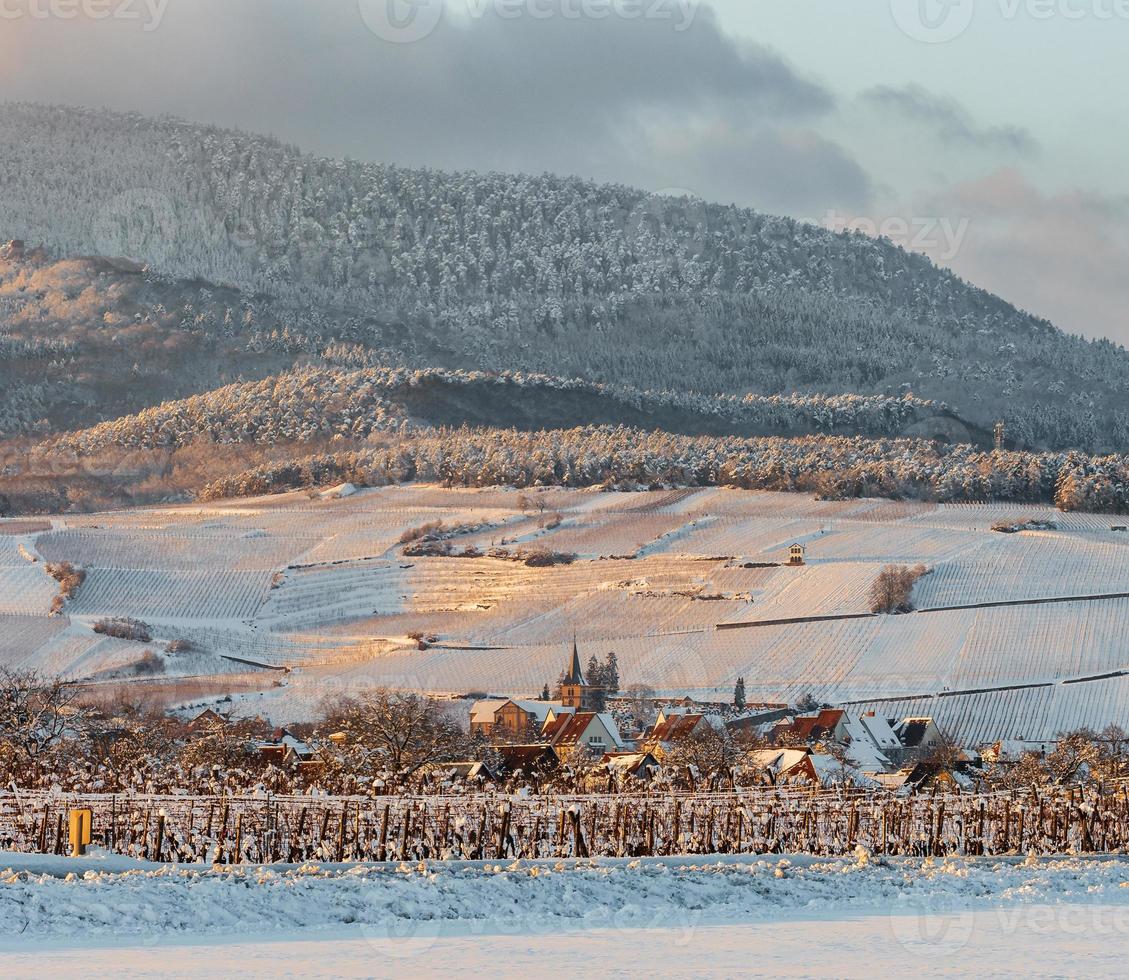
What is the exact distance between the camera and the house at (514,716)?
121812 mm

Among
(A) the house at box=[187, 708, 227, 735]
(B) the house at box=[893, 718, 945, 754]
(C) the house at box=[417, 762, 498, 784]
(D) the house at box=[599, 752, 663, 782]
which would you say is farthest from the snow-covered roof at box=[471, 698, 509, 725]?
(C) the house at box=[417, 762, 498, 784]

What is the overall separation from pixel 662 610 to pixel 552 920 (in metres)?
122

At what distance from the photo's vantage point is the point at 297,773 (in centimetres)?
7769

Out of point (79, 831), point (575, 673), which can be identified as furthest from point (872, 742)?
point (79, 831)

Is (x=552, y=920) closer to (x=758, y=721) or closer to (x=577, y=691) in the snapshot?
(x=758, y=721)

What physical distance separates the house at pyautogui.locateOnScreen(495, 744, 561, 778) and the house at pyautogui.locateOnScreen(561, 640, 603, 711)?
28149mm

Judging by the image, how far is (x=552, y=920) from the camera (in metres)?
35.3

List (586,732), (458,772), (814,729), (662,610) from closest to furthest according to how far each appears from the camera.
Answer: (458,772), (814,729), (586,732), (662,610)

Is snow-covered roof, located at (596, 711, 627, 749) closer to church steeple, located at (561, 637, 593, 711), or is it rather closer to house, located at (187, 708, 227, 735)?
church steeple, located at (561, 637, 593, 711)

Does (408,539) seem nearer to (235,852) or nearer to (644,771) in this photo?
(644,771)

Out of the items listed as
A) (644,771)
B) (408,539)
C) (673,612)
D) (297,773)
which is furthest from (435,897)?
(408,539)

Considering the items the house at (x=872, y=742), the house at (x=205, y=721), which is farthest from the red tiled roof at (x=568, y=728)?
the house at (x=205, y=721)

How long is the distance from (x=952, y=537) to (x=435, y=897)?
14055cm

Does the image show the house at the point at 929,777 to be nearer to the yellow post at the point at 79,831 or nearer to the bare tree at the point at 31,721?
the bare tree at the point at 31,721
